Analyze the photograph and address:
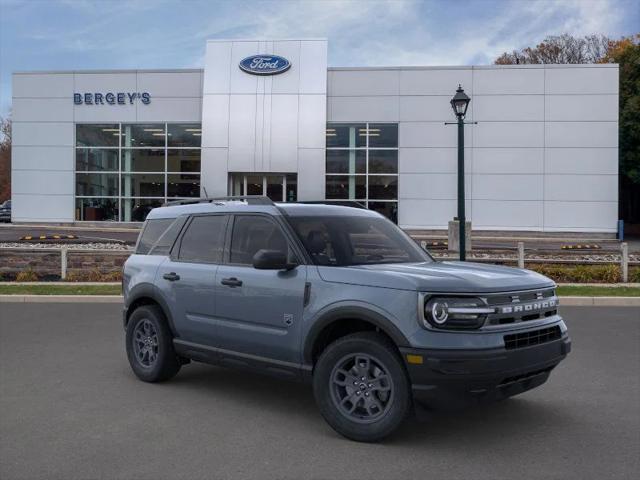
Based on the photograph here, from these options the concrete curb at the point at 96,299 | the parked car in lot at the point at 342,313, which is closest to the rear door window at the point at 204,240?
the parked car in lot at the point at 342,313

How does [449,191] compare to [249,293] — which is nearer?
[249,293]

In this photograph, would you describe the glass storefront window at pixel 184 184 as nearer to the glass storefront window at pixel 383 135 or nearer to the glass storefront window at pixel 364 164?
the glass storefront window at pixel 364 164

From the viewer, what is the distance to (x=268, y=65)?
3158 cm

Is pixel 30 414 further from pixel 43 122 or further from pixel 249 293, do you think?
pixel 43 122

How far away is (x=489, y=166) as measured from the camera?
31062 mm

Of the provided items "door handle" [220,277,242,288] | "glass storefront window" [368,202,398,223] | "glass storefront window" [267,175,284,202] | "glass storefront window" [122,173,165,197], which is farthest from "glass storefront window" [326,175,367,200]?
"door handle" [220,277,242,288]

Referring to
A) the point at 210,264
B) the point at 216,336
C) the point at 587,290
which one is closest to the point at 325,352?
the point at 216,336

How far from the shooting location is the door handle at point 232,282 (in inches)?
219

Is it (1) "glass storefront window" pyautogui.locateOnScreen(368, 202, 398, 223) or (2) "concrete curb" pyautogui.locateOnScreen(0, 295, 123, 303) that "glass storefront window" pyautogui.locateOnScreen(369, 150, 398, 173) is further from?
(2) "concrete curb" pyautogui.locateOnScreen(0, 295, 123, 303)

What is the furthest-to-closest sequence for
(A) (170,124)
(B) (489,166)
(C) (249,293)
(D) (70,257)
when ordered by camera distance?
(A) (170,124), (B) (489,166), (D) (70,257), (C) (249,293)

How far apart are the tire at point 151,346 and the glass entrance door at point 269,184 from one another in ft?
83.7

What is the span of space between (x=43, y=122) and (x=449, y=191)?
21.1 metres

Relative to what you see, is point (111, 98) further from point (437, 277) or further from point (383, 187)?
point (437, 277)

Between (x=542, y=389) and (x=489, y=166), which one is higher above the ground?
(x=489, y=166)
